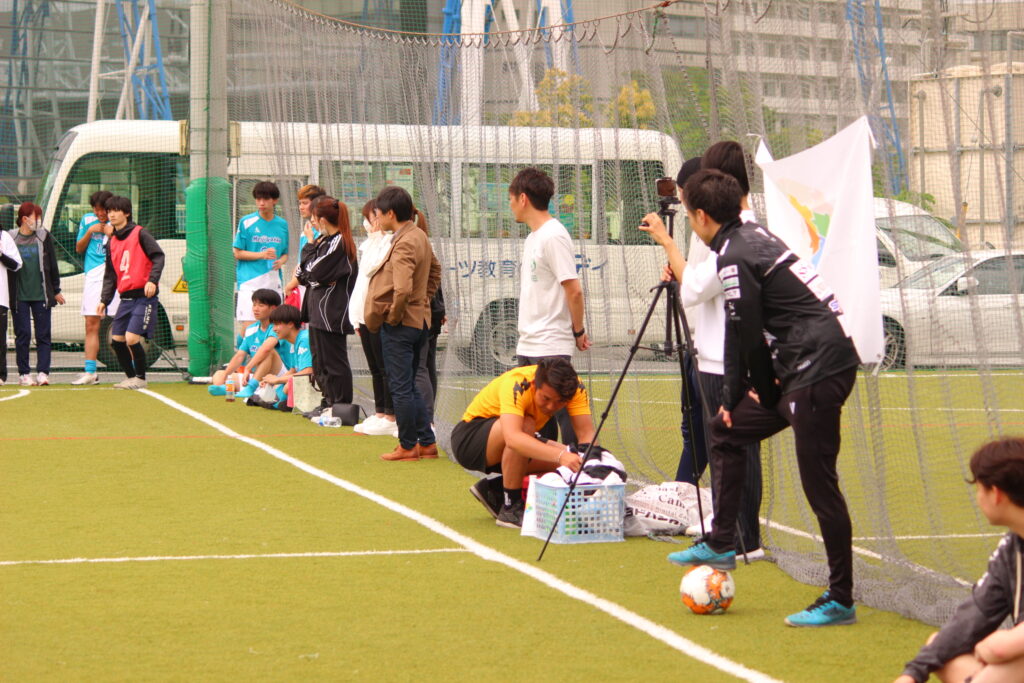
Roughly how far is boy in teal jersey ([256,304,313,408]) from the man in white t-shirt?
15.7ft

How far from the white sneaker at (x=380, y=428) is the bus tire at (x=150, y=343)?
19.4 ft

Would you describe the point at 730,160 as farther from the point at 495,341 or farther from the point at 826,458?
the point at 495,341

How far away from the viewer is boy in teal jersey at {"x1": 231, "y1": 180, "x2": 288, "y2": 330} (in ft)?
44.2

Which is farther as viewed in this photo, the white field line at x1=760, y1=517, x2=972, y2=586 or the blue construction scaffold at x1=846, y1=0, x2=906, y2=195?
the blue construction scaffold at x1=846, y1=0, x2=906, y2=195

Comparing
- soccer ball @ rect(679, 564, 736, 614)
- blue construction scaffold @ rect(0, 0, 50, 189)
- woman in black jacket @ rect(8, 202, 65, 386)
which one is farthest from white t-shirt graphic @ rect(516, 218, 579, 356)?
blue construction scaffold @ rect(0, 0, 50, 189)

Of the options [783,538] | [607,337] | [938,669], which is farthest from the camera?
[607,337]

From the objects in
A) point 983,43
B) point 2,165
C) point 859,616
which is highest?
point 2,165

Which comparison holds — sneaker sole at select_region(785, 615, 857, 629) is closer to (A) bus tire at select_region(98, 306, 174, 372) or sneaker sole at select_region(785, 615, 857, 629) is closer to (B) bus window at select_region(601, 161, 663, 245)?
(B) bus window at select_region(601, 161, 663, 245)

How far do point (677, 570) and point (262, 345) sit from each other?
7.58m

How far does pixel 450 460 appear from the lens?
9.41m

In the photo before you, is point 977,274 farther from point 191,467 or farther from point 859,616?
point 191,467

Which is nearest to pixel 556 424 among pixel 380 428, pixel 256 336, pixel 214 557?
pixel 214 557

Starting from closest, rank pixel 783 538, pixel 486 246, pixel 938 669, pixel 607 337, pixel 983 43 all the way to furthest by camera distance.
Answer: pixel 938 669 → pixel 983 43 → pixel 783 538 → pixel 607 337 → pixel 486 246

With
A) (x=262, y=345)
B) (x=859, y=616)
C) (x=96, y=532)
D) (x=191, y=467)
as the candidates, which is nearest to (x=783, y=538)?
(x=859, y=616)
